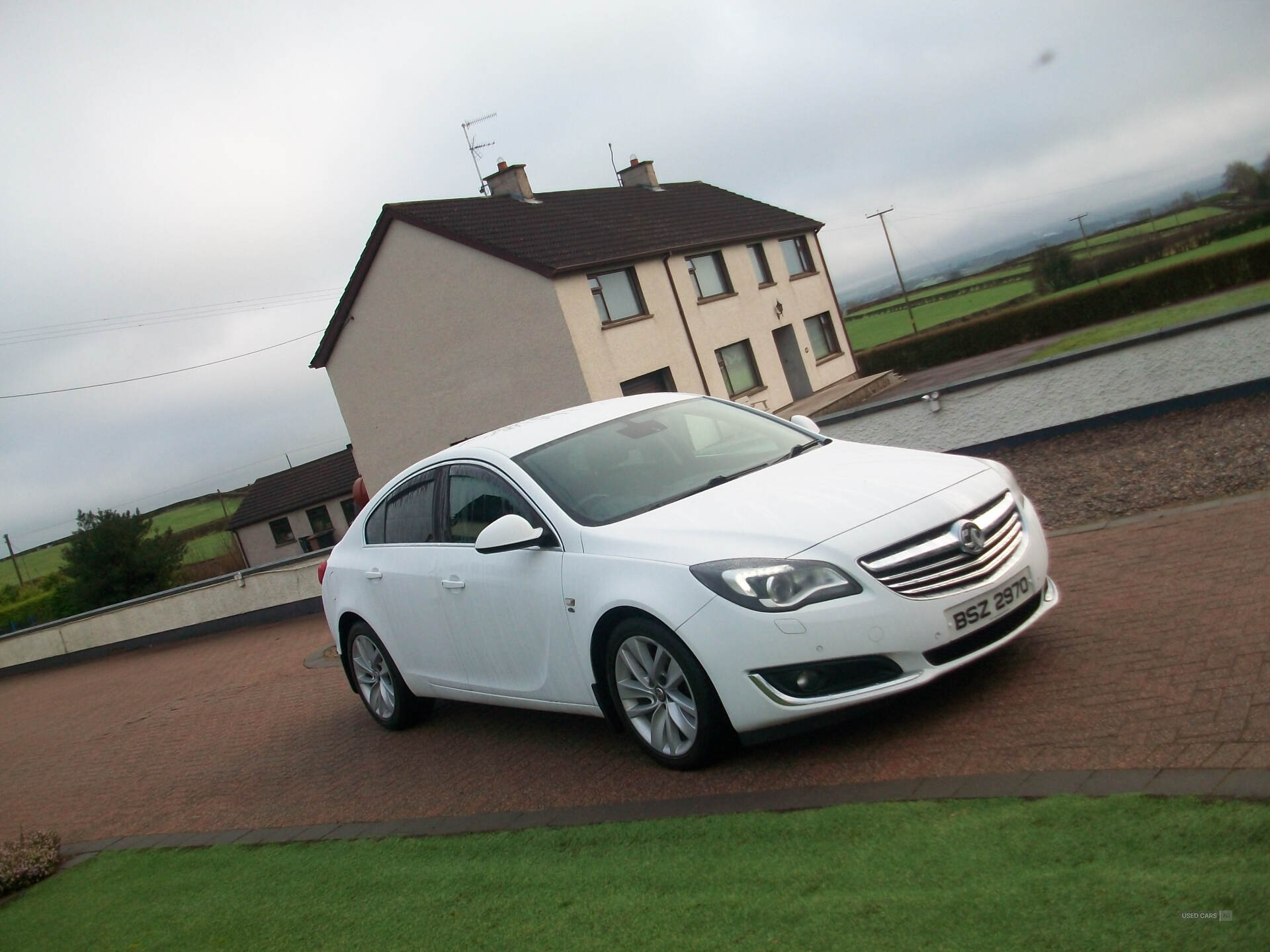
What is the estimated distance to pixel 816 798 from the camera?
4.46m

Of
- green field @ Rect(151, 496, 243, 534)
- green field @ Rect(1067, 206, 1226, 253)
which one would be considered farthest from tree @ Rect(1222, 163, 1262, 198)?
green field @ Rect(151, 496, 243, 534)

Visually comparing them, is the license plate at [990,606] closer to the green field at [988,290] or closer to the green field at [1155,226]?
the green field at [988,290]

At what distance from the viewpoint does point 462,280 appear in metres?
30.8

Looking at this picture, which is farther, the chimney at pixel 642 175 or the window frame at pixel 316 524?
the window frame at pixel 316 524

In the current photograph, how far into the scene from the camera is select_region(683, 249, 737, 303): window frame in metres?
34.6

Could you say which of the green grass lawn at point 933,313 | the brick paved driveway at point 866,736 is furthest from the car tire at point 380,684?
the green grass lawn at point 933,313

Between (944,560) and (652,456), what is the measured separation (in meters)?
1.80

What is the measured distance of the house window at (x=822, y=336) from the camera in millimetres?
40625

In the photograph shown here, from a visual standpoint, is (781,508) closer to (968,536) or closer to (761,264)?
(968,536)

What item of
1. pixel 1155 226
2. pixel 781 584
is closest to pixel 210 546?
pixel 1155 226

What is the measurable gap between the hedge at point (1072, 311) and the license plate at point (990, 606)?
1508 inches

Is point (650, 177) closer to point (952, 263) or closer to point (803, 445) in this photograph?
point (803, 445)

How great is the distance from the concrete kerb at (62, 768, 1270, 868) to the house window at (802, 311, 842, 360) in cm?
3558

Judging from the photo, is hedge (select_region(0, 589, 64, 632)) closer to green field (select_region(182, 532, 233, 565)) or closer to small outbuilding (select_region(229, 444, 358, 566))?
green field (select_region(182, 532, 233, 565))
